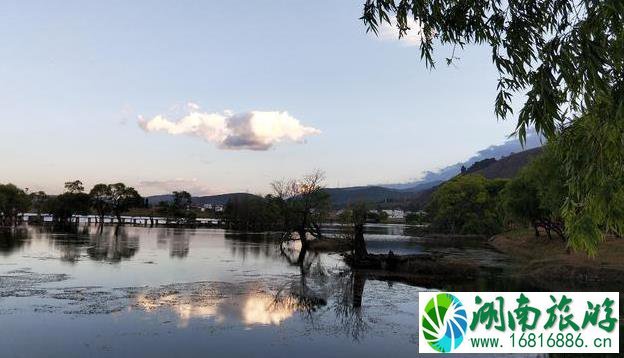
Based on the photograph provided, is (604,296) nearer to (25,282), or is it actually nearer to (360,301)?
(360,301)

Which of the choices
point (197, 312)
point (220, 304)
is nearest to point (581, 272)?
point (220, 304)

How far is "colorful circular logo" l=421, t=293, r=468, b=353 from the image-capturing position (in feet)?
34.2

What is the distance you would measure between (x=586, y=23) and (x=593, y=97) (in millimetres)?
891

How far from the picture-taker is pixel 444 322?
1077 cm

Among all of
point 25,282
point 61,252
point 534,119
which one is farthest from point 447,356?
point 61,252

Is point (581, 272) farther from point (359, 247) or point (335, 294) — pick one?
point (335, 294)

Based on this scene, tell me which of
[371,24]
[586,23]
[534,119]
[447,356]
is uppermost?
[371,24]

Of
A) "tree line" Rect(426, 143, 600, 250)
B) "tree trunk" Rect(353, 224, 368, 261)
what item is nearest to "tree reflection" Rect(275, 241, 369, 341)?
"tree trunk" Rect(353, 224, 368, 261)

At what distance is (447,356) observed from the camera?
15688mm

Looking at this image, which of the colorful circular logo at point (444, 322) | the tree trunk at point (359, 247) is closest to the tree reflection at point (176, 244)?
the tree trunk at point (359, 247)

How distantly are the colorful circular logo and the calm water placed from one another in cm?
529

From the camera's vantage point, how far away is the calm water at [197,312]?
16.0 meters

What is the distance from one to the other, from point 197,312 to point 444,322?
517 inches

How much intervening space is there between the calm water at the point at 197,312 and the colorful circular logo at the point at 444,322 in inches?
208
